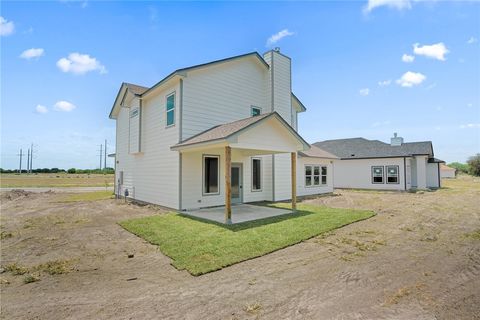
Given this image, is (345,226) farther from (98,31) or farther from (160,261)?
(98,31)

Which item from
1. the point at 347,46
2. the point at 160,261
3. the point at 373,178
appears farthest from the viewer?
the point at 373,178

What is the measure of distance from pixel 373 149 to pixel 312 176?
9967mm

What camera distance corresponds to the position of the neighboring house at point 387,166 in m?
22.2

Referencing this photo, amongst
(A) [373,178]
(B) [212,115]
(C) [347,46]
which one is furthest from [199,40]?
(A) [373,178]

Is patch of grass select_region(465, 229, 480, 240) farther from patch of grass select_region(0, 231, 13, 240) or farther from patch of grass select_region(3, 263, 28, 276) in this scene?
patch of grass select_region(0, 231, 13, 240)

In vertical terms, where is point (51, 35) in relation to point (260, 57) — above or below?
below

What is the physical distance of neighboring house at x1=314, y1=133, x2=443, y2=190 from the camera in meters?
22.2

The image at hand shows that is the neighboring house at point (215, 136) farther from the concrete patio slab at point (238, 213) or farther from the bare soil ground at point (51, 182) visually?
the bare soil ground at point (51, 182)

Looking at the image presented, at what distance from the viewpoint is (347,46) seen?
1163cm

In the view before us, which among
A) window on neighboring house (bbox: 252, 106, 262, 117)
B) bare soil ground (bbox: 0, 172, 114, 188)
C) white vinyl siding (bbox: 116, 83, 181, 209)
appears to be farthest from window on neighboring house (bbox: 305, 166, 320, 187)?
bare soil ground (bbox: 0, 172, 114, 188)

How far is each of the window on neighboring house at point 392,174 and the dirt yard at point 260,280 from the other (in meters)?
16.4

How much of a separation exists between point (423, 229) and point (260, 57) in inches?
450

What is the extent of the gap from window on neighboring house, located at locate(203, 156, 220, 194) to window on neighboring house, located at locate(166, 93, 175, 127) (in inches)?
94.5

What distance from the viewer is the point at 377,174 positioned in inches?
928
